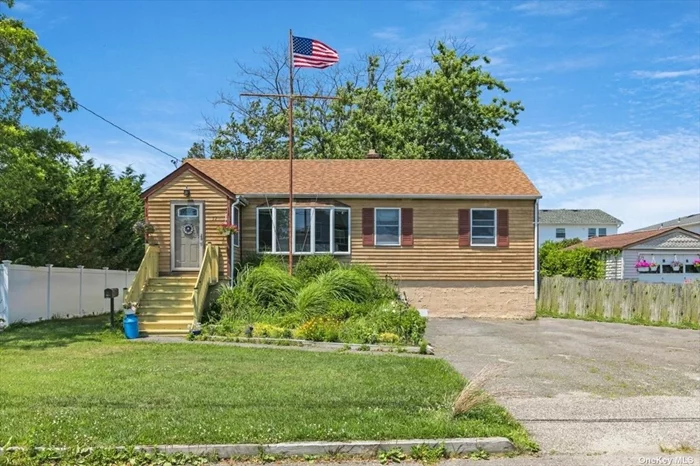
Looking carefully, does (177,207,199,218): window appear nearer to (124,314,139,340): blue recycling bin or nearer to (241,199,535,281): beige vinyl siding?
(124,314,139,340): blue recycling bin

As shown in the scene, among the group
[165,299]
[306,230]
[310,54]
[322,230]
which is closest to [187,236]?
[165,299]

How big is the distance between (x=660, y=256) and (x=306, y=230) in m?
Answer: 20.8

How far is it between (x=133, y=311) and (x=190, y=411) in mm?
8719

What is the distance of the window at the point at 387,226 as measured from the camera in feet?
67.7

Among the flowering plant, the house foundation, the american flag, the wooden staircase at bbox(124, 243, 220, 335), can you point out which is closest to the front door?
the wooden staircase at bbox(124, 243, 220, 335)

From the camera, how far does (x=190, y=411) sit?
22.5 ft

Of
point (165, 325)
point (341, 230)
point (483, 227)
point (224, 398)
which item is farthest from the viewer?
point (483, 227)

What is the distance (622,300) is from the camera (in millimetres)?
20016

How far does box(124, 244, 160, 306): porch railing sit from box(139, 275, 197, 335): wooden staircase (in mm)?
167

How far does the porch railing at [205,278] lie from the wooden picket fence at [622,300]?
11.8 metres

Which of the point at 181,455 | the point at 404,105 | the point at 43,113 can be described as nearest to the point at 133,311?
the point at 43,113

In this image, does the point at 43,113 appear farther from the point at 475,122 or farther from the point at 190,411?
the point at 475,122

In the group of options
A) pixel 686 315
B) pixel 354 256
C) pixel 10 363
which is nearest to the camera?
pixel 10 363

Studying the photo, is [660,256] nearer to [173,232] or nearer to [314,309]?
[314,309]
